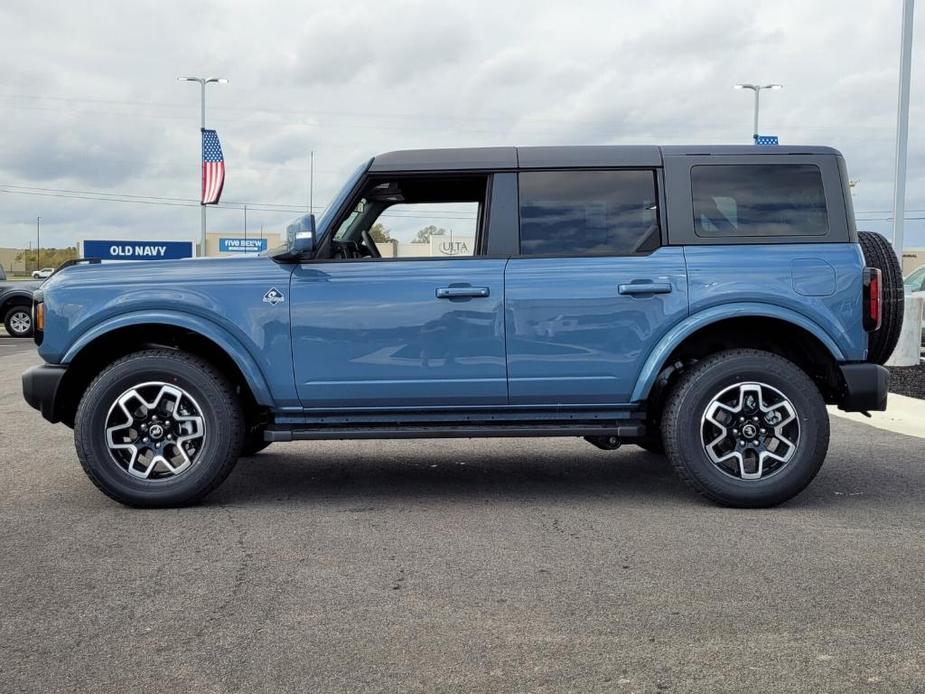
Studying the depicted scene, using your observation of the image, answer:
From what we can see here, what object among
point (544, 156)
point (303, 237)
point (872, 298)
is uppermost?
point (544, 156)

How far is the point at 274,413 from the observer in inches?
215

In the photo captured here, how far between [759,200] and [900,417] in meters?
4.58

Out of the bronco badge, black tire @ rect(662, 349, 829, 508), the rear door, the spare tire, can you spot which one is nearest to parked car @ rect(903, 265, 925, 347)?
the spare tire

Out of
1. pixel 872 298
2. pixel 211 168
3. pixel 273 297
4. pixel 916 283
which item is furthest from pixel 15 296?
pixel 872 298

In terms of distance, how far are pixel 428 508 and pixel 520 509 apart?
1.65ft

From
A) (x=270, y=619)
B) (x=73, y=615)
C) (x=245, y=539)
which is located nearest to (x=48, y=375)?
(x=245, y=539)

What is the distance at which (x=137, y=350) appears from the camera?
18.5 feet

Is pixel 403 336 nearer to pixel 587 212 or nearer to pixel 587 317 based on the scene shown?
pixel 587 317

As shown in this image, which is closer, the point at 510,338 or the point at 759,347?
the point at 510,338

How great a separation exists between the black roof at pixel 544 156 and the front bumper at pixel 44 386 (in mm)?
2066

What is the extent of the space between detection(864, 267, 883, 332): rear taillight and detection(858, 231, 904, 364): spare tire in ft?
0.45

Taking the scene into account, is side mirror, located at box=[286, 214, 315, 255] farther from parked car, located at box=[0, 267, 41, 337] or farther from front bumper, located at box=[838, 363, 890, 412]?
parked car, located at box=[0, 267, 41, 337]

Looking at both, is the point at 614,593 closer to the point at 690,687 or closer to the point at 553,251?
the point at 690,687

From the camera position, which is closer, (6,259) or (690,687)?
(690,687)
